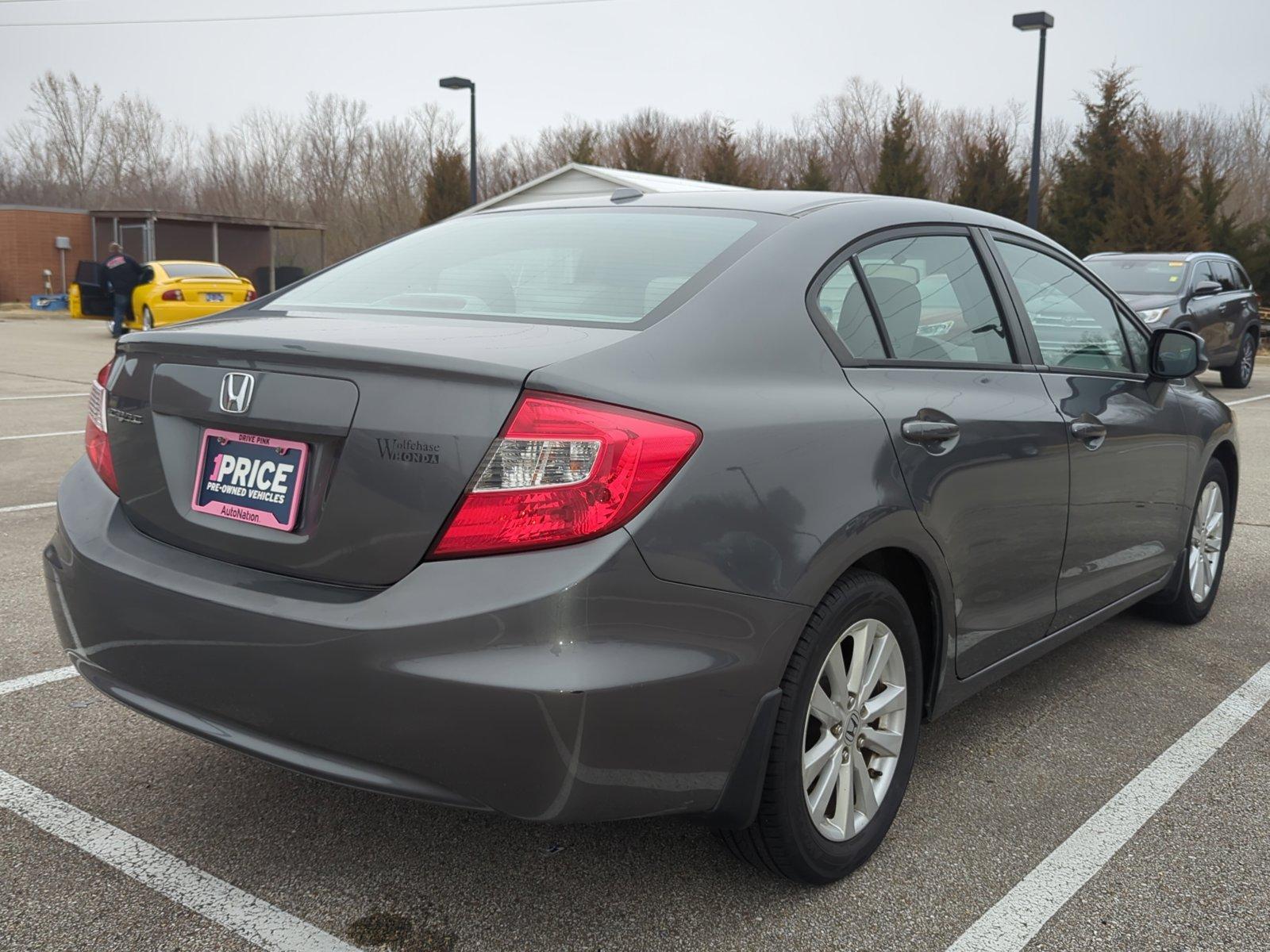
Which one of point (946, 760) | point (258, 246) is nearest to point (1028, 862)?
point (946, 760)

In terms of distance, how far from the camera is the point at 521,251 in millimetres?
3023

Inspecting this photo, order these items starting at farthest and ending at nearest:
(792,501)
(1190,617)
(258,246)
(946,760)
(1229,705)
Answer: (258,246)
(1190,617)
(1229,705)
(946,760)
(792,501)

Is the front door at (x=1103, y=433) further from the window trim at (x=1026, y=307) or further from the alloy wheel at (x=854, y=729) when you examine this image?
the alloy wheel at (x=854, y=729)

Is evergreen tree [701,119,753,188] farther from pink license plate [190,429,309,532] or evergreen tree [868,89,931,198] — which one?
pink license plate [190,429,309,532]

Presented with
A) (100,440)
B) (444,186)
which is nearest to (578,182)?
(444,186)

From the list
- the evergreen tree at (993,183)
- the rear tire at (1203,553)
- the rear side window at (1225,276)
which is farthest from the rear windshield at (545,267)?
the evergreen tree at (993,183)

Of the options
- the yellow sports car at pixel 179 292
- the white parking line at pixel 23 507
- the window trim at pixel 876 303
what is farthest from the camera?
the yellow sports car at pixel 179 292

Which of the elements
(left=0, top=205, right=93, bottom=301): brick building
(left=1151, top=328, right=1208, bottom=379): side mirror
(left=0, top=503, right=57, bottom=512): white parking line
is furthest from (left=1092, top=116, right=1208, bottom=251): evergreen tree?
(left=0, top=205, right=93, bottom=301): brick building

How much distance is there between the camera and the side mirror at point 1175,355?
3.98m

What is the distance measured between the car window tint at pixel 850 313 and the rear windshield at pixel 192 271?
22354mm

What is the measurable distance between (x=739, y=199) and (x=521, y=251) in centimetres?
61

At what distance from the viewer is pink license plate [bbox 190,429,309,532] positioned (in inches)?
88.2

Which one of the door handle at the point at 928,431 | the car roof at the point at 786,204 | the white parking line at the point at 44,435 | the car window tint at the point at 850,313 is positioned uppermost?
the car roof at the point at 786,204

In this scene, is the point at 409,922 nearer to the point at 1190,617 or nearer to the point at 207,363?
the point at 207,363
